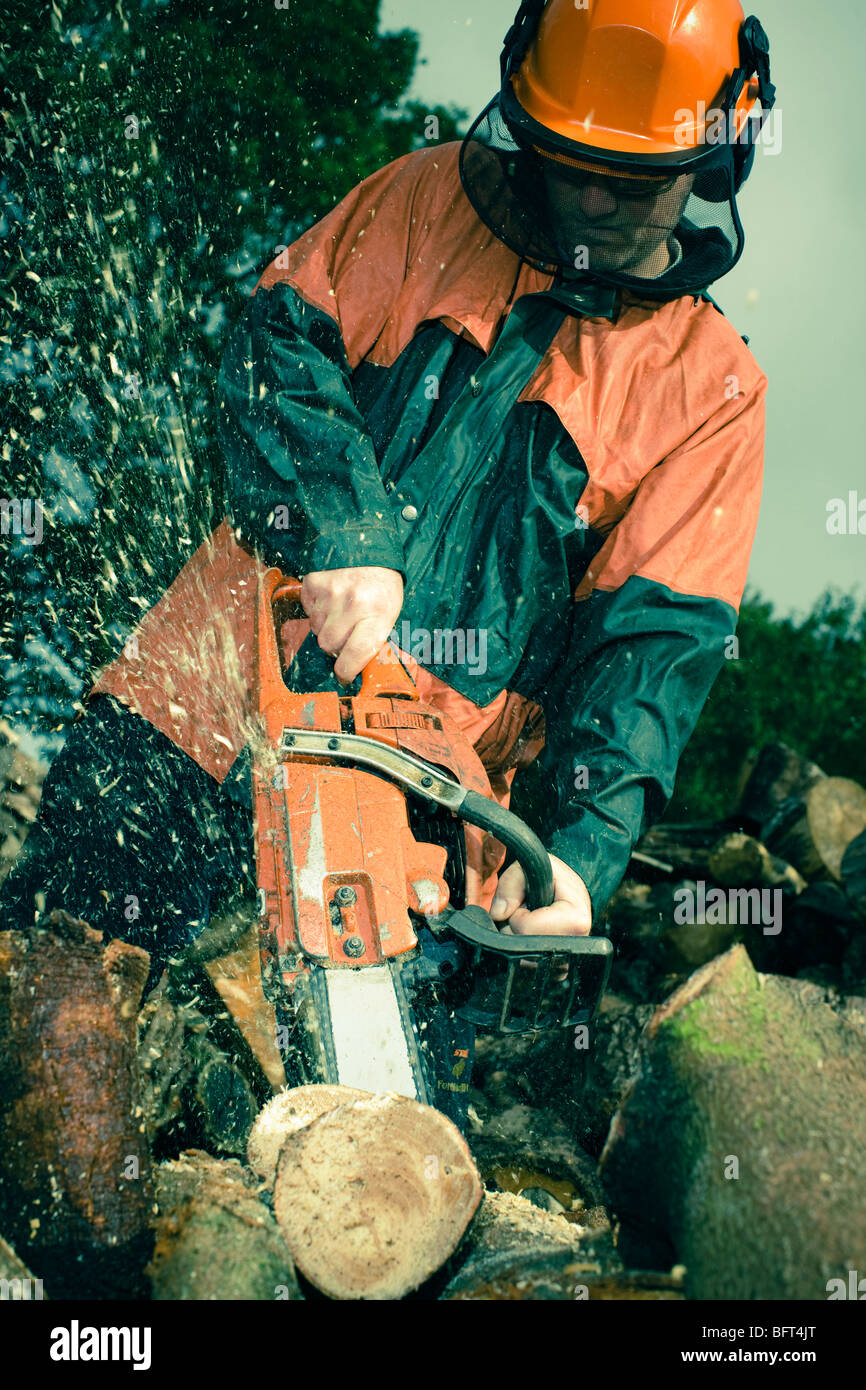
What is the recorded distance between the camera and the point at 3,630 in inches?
157

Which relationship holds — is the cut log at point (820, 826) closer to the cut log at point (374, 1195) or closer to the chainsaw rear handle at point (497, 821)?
the chainsaw rear handle at point (497, 821)

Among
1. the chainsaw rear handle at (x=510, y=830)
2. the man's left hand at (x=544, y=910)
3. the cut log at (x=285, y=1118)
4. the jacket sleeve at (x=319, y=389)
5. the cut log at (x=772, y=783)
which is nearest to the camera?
the cut log at (x=285, y=1118)

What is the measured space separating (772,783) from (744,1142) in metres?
3.56

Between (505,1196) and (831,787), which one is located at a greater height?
(831,787)

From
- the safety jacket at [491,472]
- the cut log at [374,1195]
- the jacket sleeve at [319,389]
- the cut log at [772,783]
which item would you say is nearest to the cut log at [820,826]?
the cut log at [772,783]

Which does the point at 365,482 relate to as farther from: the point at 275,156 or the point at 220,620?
the point at 275,156

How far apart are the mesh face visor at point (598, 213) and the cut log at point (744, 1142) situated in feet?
5.24

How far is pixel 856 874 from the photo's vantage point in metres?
3.39

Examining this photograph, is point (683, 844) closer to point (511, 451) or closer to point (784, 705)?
point (511, 451)

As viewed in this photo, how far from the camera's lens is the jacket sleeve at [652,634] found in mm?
1919

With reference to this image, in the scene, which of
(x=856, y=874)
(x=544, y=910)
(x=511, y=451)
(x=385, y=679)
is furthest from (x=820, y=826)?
(x=385, y=679)

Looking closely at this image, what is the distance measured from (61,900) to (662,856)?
8.52ft

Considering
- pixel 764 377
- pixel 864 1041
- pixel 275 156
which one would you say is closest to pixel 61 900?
pixel 864 1041

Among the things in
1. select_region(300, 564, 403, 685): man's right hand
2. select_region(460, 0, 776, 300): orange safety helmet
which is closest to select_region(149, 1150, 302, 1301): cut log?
select_region(300, 564, 403, 685): man's right hand
